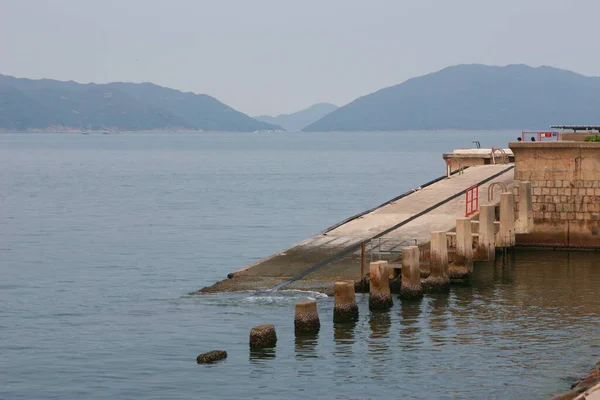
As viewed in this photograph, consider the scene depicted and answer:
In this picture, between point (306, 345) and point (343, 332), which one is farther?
point (343, 332)

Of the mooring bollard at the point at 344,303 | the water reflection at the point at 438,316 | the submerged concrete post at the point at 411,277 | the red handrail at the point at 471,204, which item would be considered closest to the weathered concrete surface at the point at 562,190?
the red handrail at the point at 471,204

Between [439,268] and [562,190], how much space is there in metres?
10.3

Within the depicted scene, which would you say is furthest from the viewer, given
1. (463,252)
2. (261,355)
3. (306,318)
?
(463,252)

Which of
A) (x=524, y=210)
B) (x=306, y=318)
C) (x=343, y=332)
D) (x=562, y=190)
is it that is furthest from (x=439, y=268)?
(x=562, y=190)

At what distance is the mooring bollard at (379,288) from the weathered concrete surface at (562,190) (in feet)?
40.0

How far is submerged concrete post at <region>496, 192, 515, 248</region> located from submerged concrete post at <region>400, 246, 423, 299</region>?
28.2 feet

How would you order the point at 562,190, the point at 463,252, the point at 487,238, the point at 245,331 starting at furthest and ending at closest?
the point at 562,190 → the point at 487,238 → the point at 463,252 → the point at 245,331

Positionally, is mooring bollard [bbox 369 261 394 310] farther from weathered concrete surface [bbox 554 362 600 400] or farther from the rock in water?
weathered concrete surface [bbox 554 362 600 400]

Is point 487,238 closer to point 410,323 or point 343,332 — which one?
point 410,323

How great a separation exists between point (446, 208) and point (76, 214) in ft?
115

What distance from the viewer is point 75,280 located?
41844 mm

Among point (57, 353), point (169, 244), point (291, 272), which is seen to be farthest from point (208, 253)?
point (57, 353)

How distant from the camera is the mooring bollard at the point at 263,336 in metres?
27.4

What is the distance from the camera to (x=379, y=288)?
3086cm
